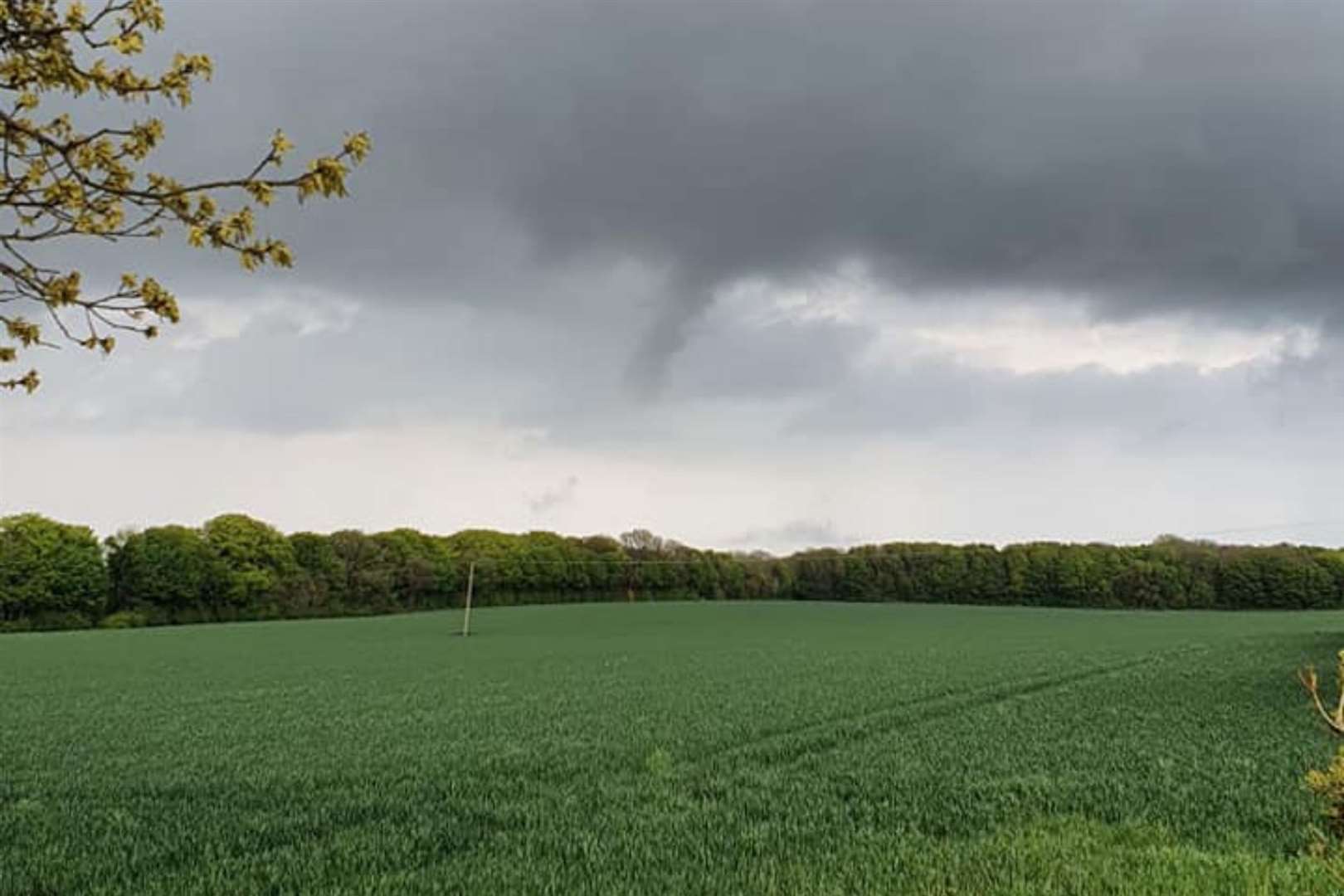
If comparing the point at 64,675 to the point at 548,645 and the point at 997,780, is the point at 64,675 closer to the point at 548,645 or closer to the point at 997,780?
the point at 548,645

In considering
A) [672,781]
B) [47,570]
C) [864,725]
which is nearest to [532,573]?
[47,570]

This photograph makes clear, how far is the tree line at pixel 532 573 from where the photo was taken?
84.0 meters

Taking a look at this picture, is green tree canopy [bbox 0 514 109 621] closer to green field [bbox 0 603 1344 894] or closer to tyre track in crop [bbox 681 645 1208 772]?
green field [bbox 0 603 1344 894]

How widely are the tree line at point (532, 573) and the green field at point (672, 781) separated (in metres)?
58.7

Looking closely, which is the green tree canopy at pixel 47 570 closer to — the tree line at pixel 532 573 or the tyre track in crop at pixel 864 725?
the tree line at pixel 532 573

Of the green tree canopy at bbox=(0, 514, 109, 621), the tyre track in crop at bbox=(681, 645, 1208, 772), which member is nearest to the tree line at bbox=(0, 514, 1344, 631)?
the green tree canopy at bbox=(0, 514, 109, 621)

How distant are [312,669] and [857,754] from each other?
25.8 metres

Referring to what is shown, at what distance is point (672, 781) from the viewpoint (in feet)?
39.9

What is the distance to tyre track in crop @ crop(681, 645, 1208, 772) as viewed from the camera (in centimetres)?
1388

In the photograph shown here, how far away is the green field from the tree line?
192 ft

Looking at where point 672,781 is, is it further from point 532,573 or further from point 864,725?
point 532,573

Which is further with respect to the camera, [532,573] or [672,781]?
[532,573]

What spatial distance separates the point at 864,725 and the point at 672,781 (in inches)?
235

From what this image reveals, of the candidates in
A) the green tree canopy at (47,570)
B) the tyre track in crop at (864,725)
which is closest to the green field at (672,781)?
the tyre track in crop at (864,725)
